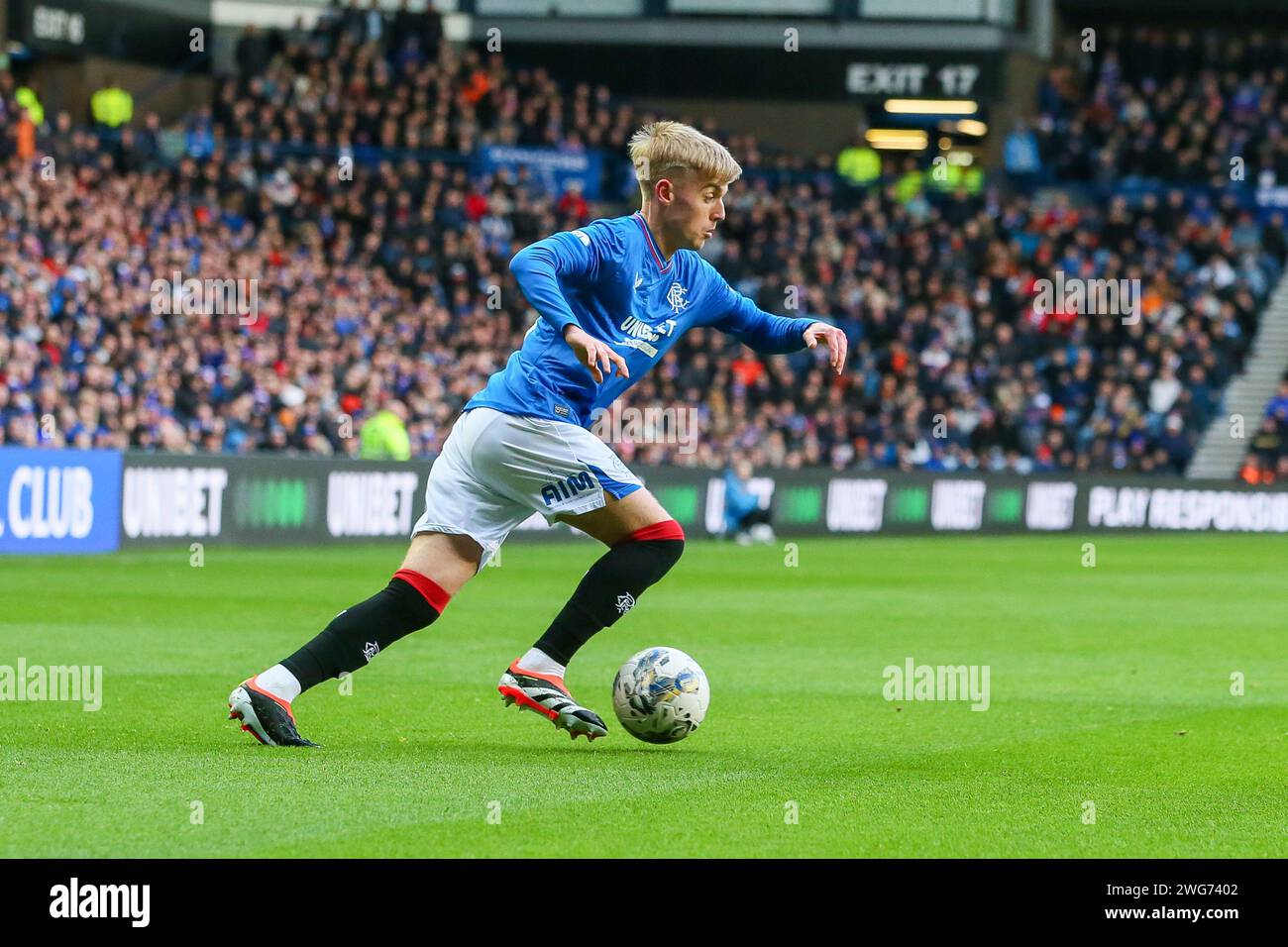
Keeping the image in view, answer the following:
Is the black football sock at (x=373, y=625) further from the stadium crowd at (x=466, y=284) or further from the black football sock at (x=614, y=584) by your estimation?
the stadium crowd at (x=466, y=284)

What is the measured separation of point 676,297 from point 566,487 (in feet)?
2.92

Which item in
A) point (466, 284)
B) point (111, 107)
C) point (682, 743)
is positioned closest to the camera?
point (682, 743)

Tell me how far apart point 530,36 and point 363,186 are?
34.4ft

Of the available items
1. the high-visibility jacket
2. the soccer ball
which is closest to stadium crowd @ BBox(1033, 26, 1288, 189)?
the high-visibility jacket

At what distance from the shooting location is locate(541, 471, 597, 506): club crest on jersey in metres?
7.88

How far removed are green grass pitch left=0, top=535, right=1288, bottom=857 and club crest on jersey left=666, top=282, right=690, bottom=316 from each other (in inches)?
68.0

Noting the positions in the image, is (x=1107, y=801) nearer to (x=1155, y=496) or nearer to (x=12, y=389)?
(x=12, y=389)

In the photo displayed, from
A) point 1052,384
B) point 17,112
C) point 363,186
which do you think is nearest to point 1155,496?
point 1052,384

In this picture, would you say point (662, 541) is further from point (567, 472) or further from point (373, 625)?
point (373, 625)

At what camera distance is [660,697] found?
26.7 ft

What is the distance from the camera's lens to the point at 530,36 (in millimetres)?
42500

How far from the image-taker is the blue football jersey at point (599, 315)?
7.75m

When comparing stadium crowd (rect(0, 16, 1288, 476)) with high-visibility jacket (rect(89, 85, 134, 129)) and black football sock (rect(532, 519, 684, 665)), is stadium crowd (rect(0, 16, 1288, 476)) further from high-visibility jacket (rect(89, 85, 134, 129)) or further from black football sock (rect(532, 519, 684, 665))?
black football sock (rect(532, 519, 684, 665))

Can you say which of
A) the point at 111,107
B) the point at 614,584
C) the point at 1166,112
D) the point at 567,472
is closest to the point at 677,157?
the point at 567,472
